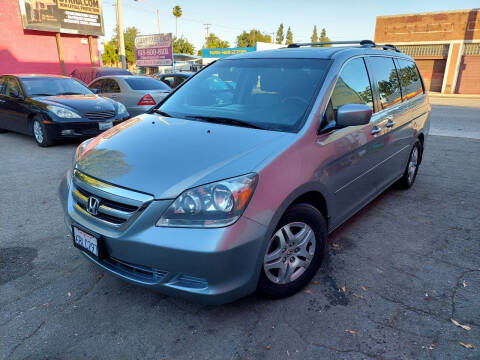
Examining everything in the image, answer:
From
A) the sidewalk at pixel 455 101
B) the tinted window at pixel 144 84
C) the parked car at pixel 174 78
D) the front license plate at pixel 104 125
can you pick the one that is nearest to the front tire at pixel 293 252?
the front license plate at pixel 104 125

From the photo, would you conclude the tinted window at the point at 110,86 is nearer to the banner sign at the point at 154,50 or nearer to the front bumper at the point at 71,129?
the front bumper at the point at 71,129

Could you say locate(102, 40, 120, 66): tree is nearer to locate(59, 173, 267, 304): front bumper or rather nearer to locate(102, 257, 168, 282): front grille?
locate(102, 257, 168, 282): front grille

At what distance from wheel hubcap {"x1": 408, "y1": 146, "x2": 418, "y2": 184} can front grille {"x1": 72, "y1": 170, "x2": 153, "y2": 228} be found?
389 centimetres

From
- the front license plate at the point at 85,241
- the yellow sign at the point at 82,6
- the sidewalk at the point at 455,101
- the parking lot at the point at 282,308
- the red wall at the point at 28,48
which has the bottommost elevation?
the sidewalk at the point at 455,101

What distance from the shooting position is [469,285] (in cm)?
273

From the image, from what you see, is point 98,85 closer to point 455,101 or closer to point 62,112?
point 62,112

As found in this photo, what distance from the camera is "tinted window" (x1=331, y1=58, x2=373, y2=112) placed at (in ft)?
9.46

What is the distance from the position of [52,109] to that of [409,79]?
6.48 m

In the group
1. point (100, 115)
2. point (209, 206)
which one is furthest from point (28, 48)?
point (209, 206)

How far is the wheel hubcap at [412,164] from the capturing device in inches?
187

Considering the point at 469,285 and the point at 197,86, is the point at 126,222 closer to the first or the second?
the point at 197,86

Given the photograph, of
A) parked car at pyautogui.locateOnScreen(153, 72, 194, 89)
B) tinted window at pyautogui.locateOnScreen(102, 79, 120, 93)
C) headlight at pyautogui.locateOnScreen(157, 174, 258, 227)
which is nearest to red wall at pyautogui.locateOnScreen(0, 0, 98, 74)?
parked car at pyautogui.locateOnScreen(153, 72, 194, 89)

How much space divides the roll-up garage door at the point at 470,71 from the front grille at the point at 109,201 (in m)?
36.4

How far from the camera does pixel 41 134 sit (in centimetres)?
737
